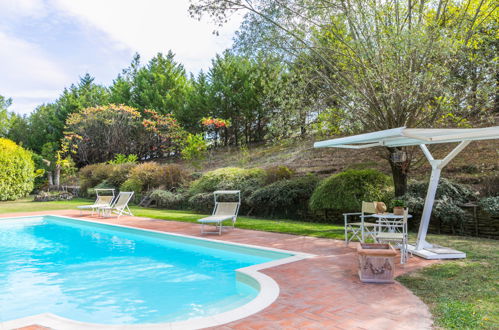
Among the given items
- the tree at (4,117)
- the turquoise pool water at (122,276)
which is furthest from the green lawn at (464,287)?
the tree at (4,117)

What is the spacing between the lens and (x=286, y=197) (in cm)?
Result: 1223

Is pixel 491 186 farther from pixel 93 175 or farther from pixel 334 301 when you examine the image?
pixel 93 175

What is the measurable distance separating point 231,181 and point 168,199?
3747 mm

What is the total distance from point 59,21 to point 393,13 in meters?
15.6

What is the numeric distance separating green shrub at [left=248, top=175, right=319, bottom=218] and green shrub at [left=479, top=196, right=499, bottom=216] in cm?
501

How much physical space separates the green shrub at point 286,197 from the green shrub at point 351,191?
0.86 meters

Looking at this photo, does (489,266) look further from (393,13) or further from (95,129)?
(95,129)

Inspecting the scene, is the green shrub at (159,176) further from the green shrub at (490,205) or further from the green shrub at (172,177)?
the green shrub at (490,205)

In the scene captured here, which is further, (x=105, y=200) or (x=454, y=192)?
(x=105, y=200)

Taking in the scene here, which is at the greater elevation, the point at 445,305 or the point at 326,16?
the point at 326,16

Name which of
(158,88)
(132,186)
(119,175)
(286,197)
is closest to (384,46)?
(286,197)

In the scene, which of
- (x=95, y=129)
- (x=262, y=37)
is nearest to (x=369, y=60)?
(x=262, y=37)

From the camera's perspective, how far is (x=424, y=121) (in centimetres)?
963

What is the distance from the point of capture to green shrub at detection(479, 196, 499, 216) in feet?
26.0
